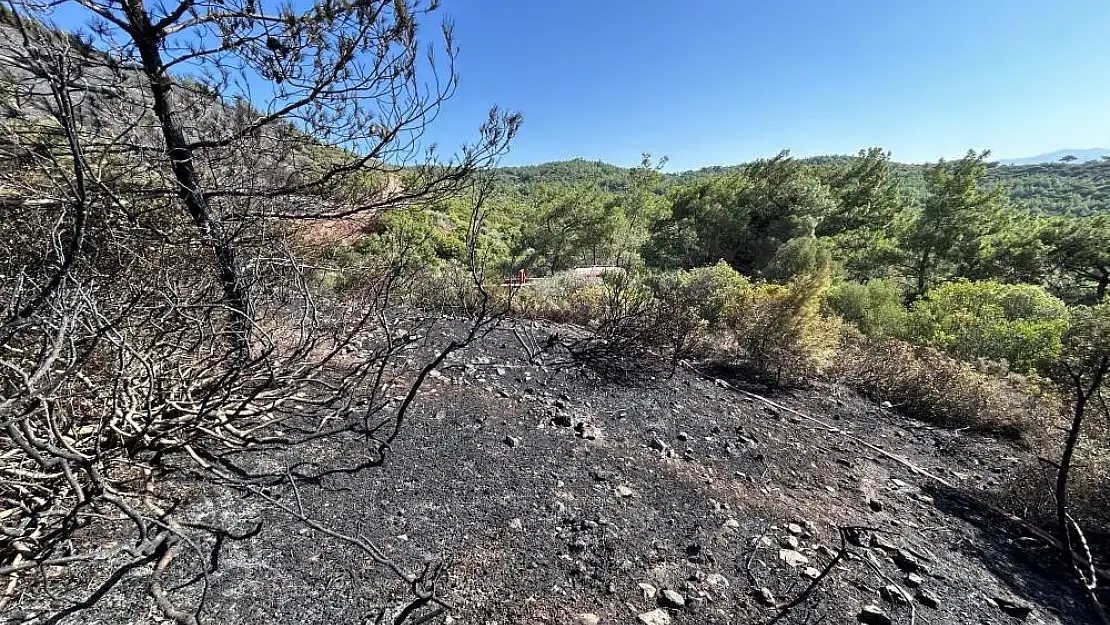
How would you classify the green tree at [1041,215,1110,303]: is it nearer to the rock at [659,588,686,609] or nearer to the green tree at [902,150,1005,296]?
the green tree at [902,150,1005,296]

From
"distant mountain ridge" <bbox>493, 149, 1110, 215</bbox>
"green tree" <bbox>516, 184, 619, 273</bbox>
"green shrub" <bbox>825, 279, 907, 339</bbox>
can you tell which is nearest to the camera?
"green shrub" <bbox>825, 279, 907, 339</bbox>

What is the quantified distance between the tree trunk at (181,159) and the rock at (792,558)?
8.90 feet

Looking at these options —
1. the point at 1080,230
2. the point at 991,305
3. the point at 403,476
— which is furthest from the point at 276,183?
the point at 1080,230

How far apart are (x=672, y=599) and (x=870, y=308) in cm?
753

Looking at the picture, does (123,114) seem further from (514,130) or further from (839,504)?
(839,504)

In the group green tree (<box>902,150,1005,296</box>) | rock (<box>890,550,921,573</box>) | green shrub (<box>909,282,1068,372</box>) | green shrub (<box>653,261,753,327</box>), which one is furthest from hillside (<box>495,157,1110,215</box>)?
rock (<box>890,550,921,573</box>)

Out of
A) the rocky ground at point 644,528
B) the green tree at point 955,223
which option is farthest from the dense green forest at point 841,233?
the rocky ground at point 644,528

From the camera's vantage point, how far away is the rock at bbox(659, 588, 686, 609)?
175cm

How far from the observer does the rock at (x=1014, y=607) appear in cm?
185

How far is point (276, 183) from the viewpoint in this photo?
279 centimetres

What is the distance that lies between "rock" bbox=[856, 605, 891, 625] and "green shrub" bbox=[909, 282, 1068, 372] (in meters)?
5.23

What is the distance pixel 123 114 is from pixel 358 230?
6.07 feet

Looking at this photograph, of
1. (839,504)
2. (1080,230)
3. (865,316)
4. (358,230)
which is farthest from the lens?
(1080,230)

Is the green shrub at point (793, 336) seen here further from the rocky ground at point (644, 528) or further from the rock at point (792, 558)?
the rock at point (792, 558)
